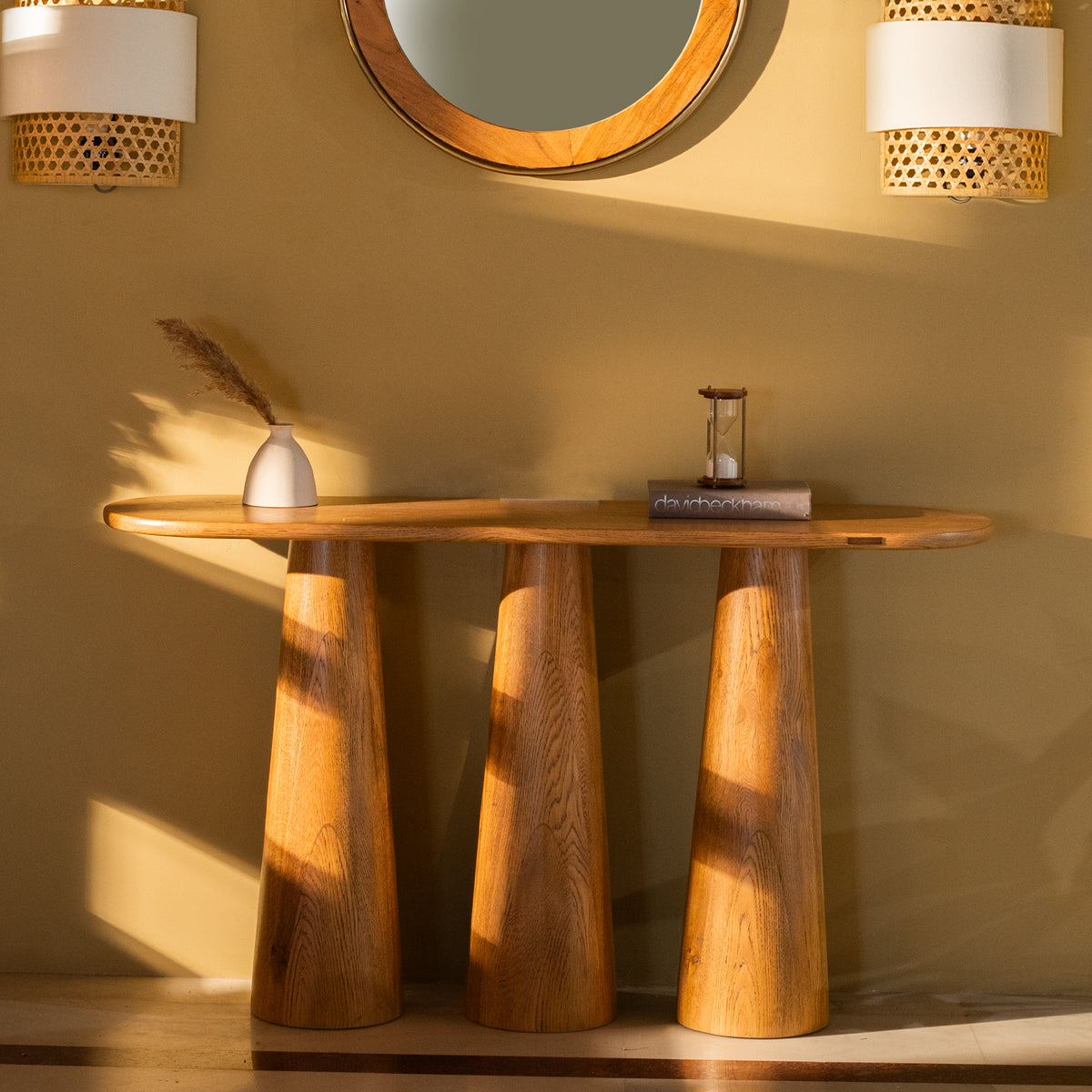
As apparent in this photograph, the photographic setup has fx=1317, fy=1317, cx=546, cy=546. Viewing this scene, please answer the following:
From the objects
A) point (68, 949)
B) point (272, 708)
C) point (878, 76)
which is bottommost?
point (68, 949)

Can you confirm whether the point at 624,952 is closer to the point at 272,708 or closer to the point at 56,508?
the point at 272,708

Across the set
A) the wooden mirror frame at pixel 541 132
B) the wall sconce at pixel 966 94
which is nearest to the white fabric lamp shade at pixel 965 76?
the wall sconce at pixel 966 94

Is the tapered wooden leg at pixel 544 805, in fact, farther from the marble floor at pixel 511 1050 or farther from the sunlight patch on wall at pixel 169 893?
the sunlight patch on wall at pixel 169 893

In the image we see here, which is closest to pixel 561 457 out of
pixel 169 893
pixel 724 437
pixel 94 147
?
pixel 724 437

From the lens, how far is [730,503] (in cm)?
212

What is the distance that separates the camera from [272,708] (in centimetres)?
248

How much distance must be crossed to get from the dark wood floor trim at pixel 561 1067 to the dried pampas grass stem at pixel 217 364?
1.06 meters

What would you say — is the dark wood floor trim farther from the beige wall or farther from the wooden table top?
the wooden table top

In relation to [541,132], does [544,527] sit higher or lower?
lower

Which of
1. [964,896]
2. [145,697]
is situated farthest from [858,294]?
[145,697]

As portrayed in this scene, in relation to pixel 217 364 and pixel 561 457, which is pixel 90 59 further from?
pixel 561 457

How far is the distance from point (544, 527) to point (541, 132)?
0.76 metres

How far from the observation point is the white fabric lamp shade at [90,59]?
2225mm

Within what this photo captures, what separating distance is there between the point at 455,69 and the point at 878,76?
2.39ft
